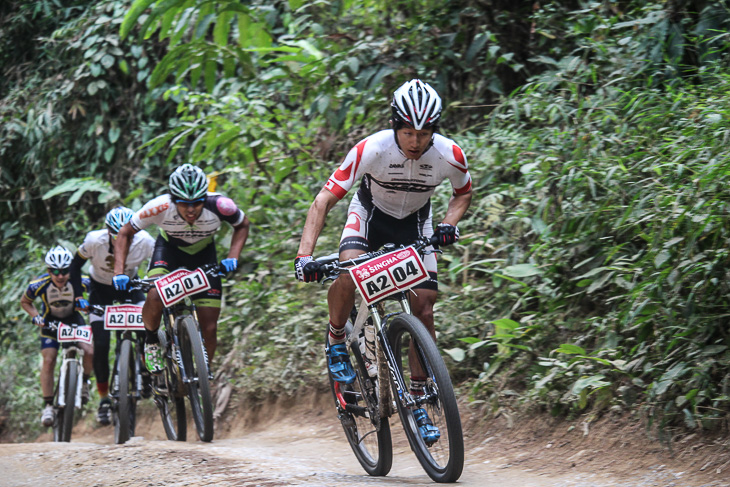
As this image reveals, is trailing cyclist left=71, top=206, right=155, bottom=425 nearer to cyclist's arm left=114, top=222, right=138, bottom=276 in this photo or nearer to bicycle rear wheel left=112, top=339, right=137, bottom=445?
bicycle rear wheel left=112, top=339, right=137, bottom=445

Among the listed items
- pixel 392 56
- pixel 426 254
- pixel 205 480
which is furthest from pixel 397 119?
pixel 392 56

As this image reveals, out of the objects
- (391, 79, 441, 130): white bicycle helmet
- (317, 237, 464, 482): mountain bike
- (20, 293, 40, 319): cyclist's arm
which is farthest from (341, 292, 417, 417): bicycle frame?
(20, 293, 40, 319): cyclist's arm

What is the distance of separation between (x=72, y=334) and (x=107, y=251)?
125 centimetres

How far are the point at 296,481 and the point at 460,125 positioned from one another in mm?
5521

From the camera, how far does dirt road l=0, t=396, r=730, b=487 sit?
181 inches

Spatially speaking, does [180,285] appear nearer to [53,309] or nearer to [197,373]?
[197,373]

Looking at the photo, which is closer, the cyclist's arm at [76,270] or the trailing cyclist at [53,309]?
the cyclist's arm at [76,270]

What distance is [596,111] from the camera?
7.15 metres

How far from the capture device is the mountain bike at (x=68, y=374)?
908 cm

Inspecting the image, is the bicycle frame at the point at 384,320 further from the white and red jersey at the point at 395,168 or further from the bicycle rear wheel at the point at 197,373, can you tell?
the bicycle rear wheel at the point at 197,373

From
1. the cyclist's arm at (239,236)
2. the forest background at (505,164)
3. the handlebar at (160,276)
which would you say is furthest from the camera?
the cyclist's arm at (239,236)

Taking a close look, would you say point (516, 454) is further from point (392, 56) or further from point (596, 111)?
point (392, 56)

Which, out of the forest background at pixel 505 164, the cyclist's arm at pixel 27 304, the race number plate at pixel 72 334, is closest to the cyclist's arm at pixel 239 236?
Answer: the forest background at pixel 505 164

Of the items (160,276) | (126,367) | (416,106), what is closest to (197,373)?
(160,276)
